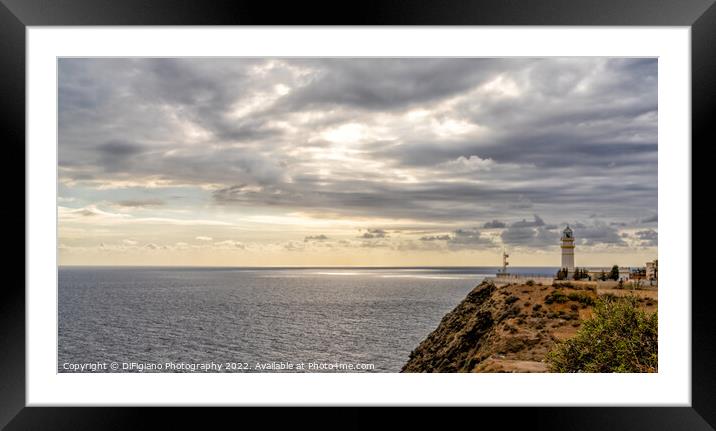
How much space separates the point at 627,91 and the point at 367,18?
18143mm

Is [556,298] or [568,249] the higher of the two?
[568,249]

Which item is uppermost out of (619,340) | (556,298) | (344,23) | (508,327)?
(344,23)

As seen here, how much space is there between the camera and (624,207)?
886 inches

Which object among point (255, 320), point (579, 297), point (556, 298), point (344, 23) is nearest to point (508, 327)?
point (556, 298)

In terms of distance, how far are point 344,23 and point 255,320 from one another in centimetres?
2985

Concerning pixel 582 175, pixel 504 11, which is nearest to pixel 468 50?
pixel 504 11

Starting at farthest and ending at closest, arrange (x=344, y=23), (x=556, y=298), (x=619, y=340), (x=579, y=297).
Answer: (x=556, y=298) → (x=579, y=297) → (x=619, y=340) → (x=344, y=23)

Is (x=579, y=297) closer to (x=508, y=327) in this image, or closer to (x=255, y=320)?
(x=508, y=327)

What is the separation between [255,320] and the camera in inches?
1207

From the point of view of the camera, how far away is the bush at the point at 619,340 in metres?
4.84

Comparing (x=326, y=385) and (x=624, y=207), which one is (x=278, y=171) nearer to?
(x=624, y=207)

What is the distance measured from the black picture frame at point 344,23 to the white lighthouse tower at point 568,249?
1469cm

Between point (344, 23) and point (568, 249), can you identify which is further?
point (568, 249)

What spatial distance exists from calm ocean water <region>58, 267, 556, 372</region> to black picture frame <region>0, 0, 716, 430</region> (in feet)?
60.4
